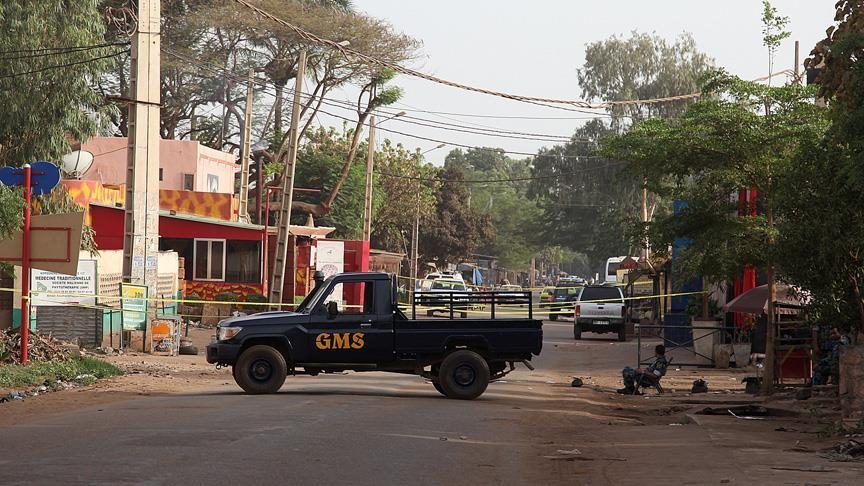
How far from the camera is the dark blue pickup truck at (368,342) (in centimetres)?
1997

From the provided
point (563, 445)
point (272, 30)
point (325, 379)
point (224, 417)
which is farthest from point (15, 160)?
point (272, 30)

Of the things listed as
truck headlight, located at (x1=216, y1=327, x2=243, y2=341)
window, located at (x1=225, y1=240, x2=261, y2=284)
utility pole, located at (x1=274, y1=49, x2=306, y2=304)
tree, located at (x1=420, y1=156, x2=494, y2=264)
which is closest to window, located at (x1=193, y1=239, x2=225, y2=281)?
window, located at (x1=225, y1=240, x2=261, y2=284)

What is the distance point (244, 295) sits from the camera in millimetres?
48875

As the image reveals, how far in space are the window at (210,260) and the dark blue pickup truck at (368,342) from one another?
30.0 m

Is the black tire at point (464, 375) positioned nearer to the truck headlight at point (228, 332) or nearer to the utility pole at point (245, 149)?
the truck headlight at point (228, 332)

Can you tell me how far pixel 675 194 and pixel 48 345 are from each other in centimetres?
1231

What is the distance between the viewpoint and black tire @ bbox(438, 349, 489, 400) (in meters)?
20.0

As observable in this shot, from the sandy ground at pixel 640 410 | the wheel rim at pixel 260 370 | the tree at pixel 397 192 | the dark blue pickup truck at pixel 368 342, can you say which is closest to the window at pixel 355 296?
the dark blue pickup truck at pixel 368 342

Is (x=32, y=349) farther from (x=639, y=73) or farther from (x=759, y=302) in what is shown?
(x=639, y=73)

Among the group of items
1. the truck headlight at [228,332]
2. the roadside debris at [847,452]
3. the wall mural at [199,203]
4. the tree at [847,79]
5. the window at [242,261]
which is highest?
the wall mural at [199,203]

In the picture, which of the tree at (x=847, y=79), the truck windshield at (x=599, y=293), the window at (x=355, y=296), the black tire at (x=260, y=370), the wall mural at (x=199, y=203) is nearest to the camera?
the tree at (x=847, y=79)

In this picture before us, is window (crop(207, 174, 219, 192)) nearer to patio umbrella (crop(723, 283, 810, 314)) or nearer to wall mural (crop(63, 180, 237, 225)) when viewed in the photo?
wall mural (crop(63, 180, 237, 225))

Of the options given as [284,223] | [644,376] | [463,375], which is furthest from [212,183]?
[463,375]

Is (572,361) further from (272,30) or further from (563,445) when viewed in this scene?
(272,30)
